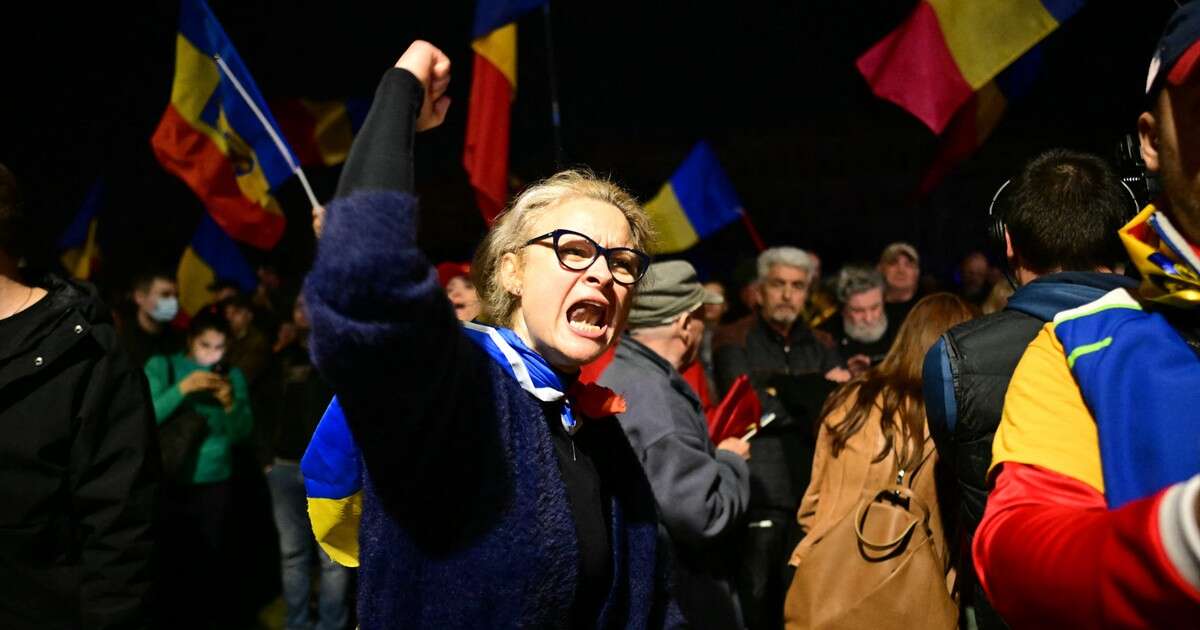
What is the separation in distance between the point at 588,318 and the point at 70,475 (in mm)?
1688

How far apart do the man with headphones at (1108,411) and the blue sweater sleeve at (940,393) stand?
3.29 ft

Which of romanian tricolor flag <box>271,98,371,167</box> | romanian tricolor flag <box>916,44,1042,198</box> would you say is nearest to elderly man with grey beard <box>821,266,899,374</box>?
romanian tricolor flag <box>916,44,1042,198</box>

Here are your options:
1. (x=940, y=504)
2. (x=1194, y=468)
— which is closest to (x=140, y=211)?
(x=940, y=504)

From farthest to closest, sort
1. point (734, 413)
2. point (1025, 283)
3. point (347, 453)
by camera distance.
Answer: point (734, 413), point (1025, 283), point (347, 453)

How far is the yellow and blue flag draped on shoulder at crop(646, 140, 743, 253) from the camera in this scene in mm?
7227

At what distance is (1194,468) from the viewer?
1.10 m

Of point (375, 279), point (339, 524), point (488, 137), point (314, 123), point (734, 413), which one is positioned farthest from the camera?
point (314, 123)

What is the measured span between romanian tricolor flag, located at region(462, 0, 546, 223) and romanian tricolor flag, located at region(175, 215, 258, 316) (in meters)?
2.69

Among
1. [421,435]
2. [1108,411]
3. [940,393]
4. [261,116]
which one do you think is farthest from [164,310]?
[1108,411]

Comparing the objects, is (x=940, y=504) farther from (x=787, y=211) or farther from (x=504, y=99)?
(x=787, y=211)

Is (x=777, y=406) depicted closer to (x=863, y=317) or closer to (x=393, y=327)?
(x=863, y=317)

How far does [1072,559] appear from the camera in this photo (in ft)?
3.18

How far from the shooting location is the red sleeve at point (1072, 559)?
0.85 metres

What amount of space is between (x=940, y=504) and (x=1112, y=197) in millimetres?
1169
